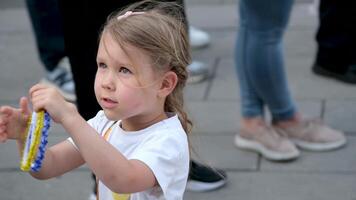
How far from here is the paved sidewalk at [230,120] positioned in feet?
12.3

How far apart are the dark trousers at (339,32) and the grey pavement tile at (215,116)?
69cm

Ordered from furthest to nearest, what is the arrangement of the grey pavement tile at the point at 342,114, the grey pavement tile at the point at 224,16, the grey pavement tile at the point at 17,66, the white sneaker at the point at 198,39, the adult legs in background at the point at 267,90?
the grey pavement tile at the point at 224,16
the white sneaker at the point at 198,39
the grey pavement tile at the point at 17,66
the grey pavement tile at the point at 342,114
the adult legs in background at the point at 267,90

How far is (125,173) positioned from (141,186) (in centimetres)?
8

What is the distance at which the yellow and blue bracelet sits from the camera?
6.66 feet

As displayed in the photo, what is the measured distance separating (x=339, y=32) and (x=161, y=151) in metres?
3.04

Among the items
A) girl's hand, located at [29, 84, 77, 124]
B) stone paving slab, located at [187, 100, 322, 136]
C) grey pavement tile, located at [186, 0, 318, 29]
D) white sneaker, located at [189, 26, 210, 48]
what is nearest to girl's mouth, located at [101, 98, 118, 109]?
girl's hand, located at [29, 84, 77, 124]

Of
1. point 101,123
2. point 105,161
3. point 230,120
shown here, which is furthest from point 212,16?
point 105,161

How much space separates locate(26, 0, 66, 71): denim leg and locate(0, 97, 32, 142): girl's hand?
2875 mm

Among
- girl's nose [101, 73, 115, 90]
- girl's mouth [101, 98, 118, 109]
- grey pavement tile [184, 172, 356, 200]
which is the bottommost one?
grey pavement tile [184, 172, 356, 200]

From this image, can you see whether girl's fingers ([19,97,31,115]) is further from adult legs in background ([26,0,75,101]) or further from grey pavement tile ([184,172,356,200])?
adult legs in background ([26,0,75,101])

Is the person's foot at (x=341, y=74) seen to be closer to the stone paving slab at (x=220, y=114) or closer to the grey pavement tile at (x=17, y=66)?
the stone paving slab at (x=220, y=114)

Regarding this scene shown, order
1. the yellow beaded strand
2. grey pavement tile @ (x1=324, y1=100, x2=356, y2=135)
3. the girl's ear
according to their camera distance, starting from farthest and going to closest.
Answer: grey pavement tile @ (x1=324, y1=100, x2=356, y2=135), the girl's ear, the yellow beaded strand

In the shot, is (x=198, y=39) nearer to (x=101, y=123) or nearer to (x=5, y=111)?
(x=101, y=123)

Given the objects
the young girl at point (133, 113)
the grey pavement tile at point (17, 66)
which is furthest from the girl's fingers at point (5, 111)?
the grey pavement tile at point (17, 66)
